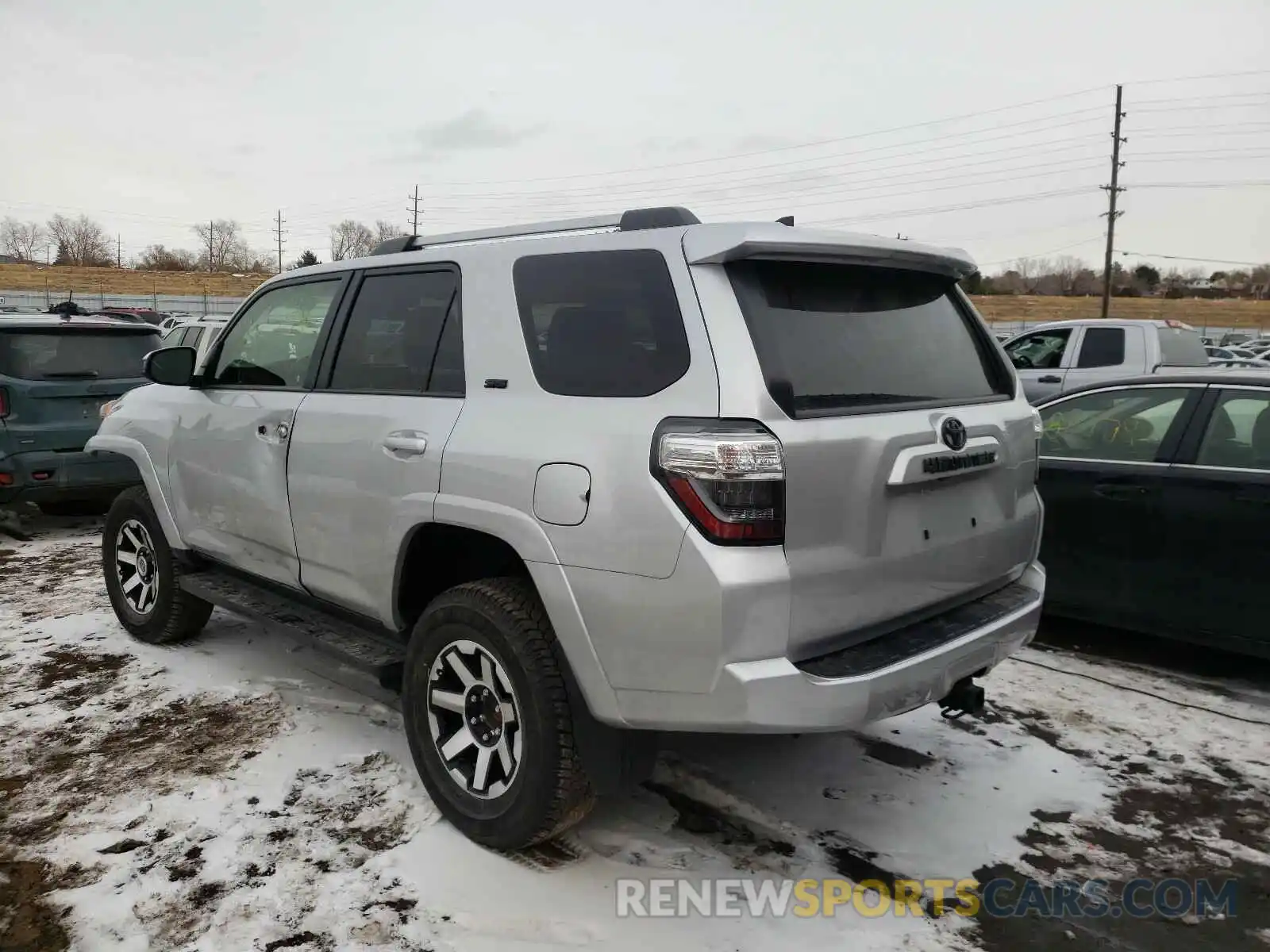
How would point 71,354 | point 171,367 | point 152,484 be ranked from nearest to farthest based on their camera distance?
point 171,367 < point 152,484 < point 71,354

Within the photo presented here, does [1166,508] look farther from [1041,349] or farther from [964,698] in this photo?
[1041,349]

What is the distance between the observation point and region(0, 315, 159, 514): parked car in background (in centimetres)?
722

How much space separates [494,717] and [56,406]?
6.25 metres

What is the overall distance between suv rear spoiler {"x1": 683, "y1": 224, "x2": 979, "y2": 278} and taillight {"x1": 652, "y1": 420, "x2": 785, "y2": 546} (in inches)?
20.3

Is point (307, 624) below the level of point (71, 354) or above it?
below

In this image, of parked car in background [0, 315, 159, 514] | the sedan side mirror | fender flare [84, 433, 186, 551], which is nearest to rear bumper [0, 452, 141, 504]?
parked car in background [0, 315, 159, 514]

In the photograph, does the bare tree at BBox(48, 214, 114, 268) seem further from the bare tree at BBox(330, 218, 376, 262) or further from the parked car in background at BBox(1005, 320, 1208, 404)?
the parked car in background at BBox(1005, 320, 1208, 404)

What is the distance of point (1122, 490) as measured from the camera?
4.80m

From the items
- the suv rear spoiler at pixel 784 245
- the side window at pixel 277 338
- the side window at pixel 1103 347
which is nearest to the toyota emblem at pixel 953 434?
the suv rear spoiler at pixel 784 245

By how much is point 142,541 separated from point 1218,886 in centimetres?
500

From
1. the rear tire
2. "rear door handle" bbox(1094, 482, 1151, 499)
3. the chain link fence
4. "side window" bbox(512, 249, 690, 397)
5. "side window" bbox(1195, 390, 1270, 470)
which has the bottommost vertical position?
the rear tire

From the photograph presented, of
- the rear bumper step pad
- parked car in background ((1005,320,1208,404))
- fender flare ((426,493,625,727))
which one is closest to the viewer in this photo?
the rear bumper step pad

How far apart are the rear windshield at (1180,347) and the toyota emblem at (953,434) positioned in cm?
943

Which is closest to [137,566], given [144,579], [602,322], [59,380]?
[144,579]
